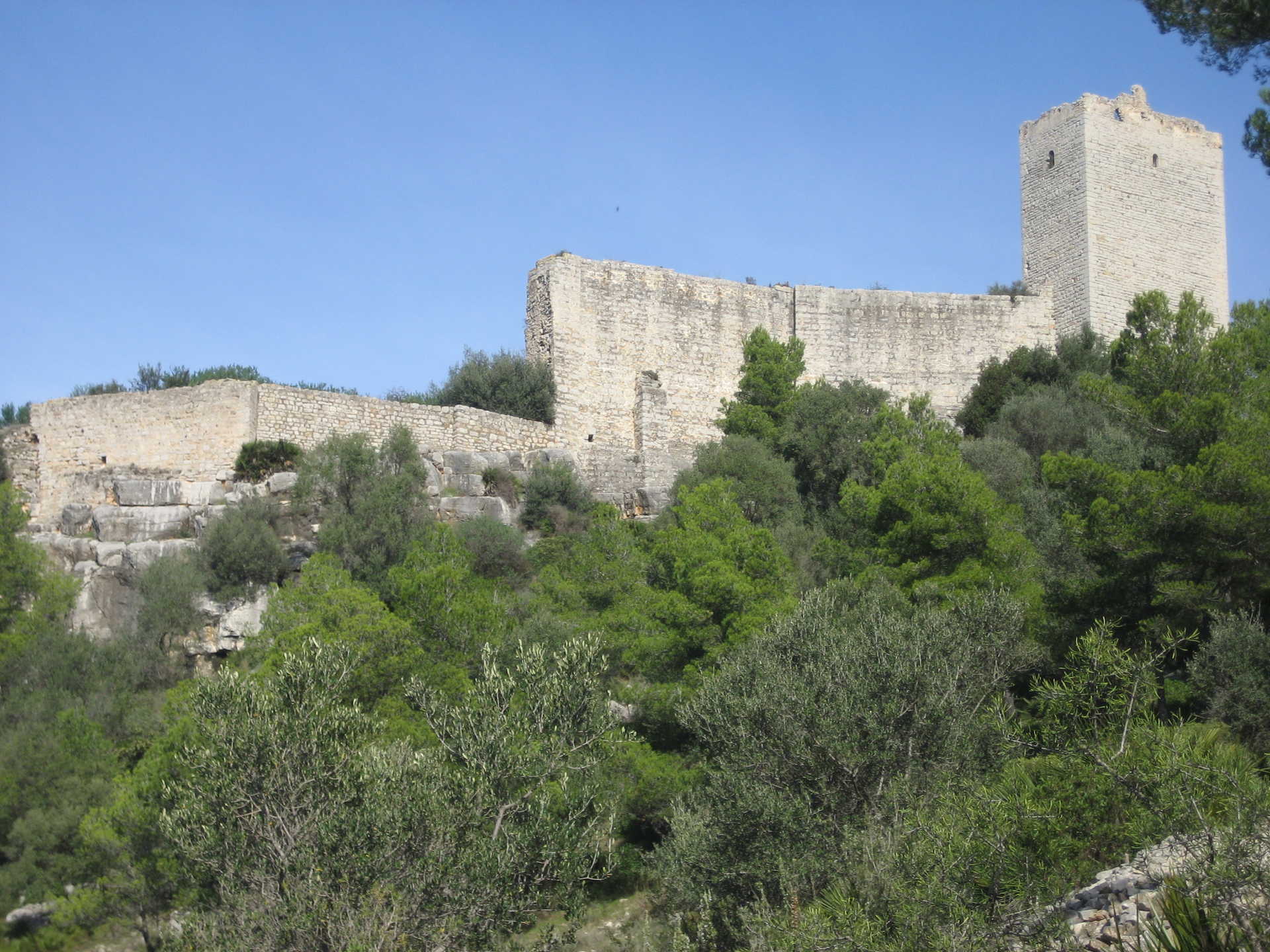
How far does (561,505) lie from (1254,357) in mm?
11411

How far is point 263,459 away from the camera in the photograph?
76.6 ft

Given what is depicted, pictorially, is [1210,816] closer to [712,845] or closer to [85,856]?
[712,845]

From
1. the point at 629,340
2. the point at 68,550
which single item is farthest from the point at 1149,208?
the point at 68,550

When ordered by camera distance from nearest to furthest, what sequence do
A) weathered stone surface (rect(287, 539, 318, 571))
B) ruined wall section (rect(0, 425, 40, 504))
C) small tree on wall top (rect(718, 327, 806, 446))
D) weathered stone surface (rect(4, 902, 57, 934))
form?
weathered stone surface (rect(4, 902, 57, 934)) → weathered stone surface (rect(287, 539, 318, 571)) → ruined wall section (rect(0, 425, 40, 504)) → small tree on wall top (rect(718, 327, 806, 446))

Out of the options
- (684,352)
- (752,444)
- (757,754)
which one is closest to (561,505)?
(752,444)

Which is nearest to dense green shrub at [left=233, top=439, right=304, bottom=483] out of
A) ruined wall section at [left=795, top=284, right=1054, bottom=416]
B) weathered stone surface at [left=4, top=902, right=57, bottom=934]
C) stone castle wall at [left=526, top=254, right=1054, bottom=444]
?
stone castle wall at [left=526, top=254, right=1054, bottom=444]

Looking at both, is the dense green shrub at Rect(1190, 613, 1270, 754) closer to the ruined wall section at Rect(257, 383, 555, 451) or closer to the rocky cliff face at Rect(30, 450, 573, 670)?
the rocky cliff face at Rect(30, 450, 573, 670)

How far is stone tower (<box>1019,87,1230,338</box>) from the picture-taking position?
29844 mm

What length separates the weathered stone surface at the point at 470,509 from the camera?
23.4 m

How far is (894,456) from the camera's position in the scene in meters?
21.7

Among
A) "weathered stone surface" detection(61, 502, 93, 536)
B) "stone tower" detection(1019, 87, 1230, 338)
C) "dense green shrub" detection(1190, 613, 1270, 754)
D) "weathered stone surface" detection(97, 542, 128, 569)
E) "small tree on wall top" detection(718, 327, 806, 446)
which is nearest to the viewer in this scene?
"dense green shrub" detection(1190, 613, 1270, 754)

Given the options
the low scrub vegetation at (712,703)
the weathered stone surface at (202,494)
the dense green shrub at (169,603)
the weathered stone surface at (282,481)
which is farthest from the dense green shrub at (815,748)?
the weathered stone surface at (202,494)

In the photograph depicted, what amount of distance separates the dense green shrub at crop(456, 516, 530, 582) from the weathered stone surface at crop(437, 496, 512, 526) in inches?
28.3

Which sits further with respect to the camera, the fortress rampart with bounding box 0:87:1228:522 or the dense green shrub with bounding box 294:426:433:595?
the fortress rampart with bounding box 0:87:1228:522
